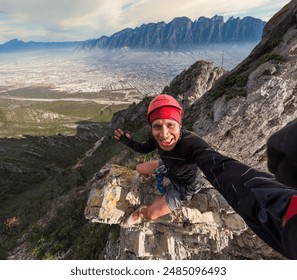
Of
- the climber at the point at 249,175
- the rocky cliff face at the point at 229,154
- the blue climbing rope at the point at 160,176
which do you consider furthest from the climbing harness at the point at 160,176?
the climber at the point at 249,175

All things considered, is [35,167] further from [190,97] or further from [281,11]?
[281,11]

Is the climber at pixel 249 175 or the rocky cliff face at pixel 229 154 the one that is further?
the rocky cliff face at pixel 229 154

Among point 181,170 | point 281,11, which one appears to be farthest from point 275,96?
point 281,11

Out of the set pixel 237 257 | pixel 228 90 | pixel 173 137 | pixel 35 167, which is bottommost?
pixel 35 167

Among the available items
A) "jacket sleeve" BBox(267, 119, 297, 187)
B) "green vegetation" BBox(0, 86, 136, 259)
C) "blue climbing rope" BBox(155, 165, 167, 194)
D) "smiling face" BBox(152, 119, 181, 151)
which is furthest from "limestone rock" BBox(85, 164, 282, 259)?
"jacket sleeve" BBox(267, 119, 297, 187)

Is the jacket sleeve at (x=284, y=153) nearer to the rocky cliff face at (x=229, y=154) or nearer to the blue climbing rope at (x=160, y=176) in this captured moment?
the blue climbing rope at (x=160, y=176)

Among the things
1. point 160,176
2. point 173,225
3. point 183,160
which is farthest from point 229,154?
point 183,160

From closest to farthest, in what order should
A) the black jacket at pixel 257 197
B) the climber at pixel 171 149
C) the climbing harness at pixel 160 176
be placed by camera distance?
the black jacket at pixel 257 197 → the climber at pixel 171 149 → the climbing harness at pixel 160 176
